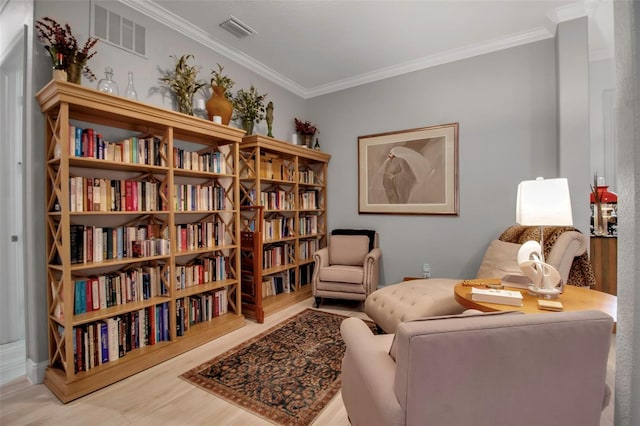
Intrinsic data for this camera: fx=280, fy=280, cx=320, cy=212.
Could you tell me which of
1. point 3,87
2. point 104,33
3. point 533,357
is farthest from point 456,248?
point 3,87

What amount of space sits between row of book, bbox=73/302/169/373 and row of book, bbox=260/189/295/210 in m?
1.56

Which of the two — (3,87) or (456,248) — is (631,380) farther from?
(3,87)

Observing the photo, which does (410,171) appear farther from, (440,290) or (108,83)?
(108,83)

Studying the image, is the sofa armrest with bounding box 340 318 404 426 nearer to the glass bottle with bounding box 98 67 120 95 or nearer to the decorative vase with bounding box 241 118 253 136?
the glass bottle with bounding box 98 67 120 95

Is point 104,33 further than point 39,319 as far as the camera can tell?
Yes

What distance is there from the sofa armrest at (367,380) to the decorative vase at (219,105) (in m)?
2.35

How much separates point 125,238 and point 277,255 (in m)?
1.72

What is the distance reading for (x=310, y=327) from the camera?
2816 millimetres

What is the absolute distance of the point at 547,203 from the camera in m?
1.65

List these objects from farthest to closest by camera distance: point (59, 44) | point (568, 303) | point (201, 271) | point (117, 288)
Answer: point (201, 271)
point (117, 288)
point (59, 44)
point (568, 303)

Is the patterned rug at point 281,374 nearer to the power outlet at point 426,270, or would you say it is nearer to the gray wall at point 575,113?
the power outlet at point 426,270

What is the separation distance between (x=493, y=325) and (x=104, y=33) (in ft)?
10.5

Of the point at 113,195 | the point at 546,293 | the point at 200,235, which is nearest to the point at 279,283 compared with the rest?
the point at 200,235

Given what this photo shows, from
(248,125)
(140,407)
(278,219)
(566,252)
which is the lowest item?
(140,407)
